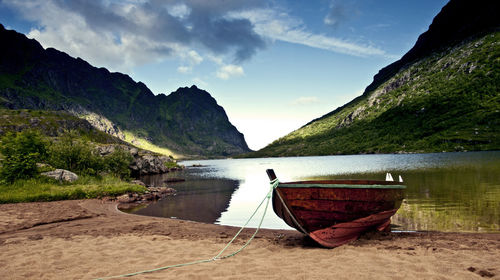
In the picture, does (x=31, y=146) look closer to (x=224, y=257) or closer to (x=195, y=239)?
(x=195, y=239)

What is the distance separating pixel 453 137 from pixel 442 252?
149654mm

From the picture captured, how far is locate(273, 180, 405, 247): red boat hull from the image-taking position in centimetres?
888

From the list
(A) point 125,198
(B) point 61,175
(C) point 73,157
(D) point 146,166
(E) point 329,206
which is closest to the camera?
(E) point 329,206

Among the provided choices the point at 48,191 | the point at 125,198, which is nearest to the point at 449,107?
the point at 125,198

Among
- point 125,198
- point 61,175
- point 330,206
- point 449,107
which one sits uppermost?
point 449,107

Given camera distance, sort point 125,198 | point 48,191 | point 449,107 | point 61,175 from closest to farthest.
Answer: point 48,191 < point 125,198 < point 61,175 < point 449,107

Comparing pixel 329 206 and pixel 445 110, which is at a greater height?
pixel 445 110

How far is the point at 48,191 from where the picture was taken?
23609mm

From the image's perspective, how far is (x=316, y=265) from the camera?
768cm

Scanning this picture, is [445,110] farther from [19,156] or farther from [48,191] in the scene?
[19,156]

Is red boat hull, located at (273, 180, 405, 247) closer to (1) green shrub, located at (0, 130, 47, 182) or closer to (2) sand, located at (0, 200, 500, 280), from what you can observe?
(2) sand, located at (0, 200, 500, 280)

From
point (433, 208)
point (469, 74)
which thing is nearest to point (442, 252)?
point (433, 208)

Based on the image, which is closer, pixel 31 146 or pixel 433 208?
pixel 433 208

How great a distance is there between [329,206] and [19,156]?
30.1m
